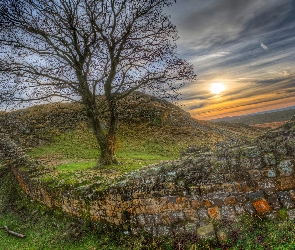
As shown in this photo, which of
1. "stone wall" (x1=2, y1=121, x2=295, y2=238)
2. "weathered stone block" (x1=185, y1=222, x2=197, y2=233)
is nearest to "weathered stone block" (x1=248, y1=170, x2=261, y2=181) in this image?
"stone wall" (x1=2, y1=121, x2=295, y2=238)

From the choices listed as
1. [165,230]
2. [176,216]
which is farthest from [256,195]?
[165,230]

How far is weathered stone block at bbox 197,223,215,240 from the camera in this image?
221 inches

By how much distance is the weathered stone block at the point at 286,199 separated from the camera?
5246mm

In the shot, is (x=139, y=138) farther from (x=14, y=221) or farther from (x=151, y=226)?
(x=151, y=226)

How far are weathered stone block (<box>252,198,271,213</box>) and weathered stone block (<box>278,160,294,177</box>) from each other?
737mm

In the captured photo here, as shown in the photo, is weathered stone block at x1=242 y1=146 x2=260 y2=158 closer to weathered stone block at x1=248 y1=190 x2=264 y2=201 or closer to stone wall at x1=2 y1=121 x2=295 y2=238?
stone wall at x1=2 y1=121 x2=295 y2=238

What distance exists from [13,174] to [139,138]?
562 inches

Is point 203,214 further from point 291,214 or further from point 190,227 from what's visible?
point 291,214

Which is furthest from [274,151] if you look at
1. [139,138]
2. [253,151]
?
[139,138]

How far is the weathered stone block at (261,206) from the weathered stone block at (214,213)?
84 cm

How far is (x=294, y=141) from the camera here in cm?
532

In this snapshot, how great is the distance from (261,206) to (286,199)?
541mm

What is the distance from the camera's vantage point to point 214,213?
582 cm

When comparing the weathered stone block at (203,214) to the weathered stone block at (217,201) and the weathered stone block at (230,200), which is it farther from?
the weathered stone block at (230,200)
